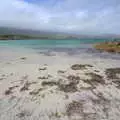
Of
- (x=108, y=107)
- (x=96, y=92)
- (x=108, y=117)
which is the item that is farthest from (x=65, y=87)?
(x=108, y=117)

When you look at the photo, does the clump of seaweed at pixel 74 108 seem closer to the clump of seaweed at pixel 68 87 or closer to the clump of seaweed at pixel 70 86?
the clump of seaweed at pixel 68 87

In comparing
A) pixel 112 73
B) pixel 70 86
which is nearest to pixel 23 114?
pixel 70 86

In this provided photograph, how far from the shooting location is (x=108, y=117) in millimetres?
4418

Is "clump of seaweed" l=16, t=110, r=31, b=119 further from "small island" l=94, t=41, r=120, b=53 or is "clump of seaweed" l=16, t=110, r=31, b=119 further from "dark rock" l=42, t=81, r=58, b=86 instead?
"small island" l=94, t=41, r=120, b=53

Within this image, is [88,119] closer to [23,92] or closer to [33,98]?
[33,98]

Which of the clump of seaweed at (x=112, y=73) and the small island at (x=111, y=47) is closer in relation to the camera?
the clump of seaweed at (x=112, y=73)

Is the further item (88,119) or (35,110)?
(35,110)

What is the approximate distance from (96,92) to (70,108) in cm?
191

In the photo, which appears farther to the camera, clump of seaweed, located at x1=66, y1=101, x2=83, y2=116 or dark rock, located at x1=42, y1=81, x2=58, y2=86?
dark rock, located at x1=42, y1=81, x2=58, y2=86

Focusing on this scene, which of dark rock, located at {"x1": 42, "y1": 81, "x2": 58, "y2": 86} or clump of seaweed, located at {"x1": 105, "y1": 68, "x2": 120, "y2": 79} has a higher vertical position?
dark rock, located at {"x1": 42, "y1": 81, "x2": 58, "y2": 86}

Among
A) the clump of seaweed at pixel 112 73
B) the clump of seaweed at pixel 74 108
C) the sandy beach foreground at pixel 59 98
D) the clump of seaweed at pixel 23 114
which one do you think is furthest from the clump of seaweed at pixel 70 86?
the clump of seaweed at pixel 23 114

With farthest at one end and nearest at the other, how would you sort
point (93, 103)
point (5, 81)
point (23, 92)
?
point (5, 81) < point (23, 92) < point (93, 103)

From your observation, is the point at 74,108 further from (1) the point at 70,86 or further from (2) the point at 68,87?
(1) the point at 70,86

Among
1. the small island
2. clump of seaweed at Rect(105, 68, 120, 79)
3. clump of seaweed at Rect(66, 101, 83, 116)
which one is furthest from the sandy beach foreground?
the small island
